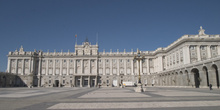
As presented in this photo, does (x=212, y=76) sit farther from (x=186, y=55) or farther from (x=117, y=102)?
(x=117, y=102)

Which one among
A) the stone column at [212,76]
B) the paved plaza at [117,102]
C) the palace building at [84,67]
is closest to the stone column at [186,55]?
the stone column at [212,76]

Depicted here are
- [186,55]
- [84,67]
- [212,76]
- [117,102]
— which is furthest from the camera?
[84,67]

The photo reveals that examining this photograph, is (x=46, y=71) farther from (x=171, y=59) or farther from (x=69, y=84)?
(x=171, y=59)

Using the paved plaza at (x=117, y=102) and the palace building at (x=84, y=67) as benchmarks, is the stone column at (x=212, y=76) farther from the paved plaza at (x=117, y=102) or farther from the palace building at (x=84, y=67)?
the palace building at (x=84, y=67)

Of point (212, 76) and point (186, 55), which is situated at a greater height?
point (186, 55)

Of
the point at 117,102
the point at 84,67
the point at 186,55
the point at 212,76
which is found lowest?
the point at 117,102

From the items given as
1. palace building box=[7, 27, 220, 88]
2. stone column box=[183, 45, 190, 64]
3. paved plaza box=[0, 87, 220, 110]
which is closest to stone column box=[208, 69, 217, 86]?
stone column box=[183, 45, 190, 64]

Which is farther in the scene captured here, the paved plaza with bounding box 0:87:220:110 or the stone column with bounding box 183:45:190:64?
the stone column with bounding box 183:45:190:64

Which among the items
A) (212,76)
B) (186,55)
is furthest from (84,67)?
(212,76)

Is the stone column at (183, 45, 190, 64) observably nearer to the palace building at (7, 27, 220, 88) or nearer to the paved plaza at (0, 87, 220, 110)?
the palace building at (7, 27, 220, 88)

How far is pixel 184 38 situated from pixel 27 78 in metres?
71.8

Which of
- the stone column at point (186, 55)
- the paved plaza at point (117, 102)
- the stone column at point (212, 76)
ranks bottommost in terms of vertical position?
the paved plaza at point (117, 102)

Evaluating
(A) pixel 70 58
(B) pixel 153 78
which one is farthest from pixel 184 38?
(A) pixel 70 58

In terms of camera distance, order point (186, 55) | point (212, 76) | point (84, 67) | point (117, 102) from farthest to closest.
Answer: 1. point (84, 67)
2. point (186, 55)
3. point (212, 76)
4. point (117, 102)
